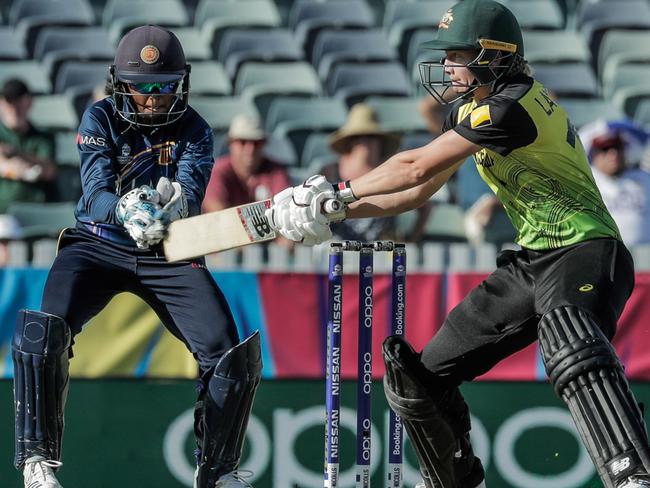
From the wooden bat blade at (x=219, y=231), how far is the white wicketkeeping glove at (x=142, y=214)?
0.07 metres

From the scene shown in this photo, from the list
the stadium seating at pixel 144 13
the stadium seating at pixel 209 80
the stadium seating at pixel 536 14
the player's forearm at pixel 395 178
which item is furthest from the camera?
the stadium seating at pixel 536 14

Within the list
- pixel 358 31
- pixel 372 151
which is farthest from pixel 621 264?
pixel 358 31

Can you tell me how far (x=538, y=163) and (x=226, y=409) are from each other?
155 centimetres

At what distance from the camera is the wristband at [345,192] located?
15.9 feet

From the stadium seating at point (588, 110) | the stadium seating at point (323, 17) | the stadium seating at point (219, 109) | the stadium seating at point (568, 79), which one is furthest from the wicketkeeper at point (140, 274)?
the stadium seating at point (568, 79)

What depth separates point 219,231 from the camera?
4.89 metres

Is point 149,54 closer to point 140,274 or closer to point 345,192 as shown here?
point 140,274

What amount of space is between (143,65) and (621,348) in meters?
2.96

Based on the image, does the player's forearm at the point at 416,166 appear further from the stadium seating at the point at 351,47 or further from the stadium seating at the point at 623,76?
the stadium seating at the point at 623,76

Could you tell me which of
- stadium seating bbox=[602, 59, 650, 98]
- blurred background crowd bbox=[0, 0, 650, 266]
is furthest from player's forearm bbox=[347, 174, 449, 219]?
stadium seating bbox=[602, 59, 650, 98]

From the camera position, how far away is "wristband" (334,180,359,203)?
4832 millimetres

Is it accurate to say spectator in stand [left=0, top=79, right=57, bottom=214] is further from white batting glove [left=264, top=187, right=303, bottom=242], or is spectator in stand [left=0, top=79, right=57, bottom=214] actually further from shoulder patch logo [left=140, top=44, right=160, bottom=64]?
white batting glove [left=264, top=187, right=303, bottom=242]

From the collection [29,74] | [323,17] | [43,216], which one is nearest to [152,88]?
[43,216]

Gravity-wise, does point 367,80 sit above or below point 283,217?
above
